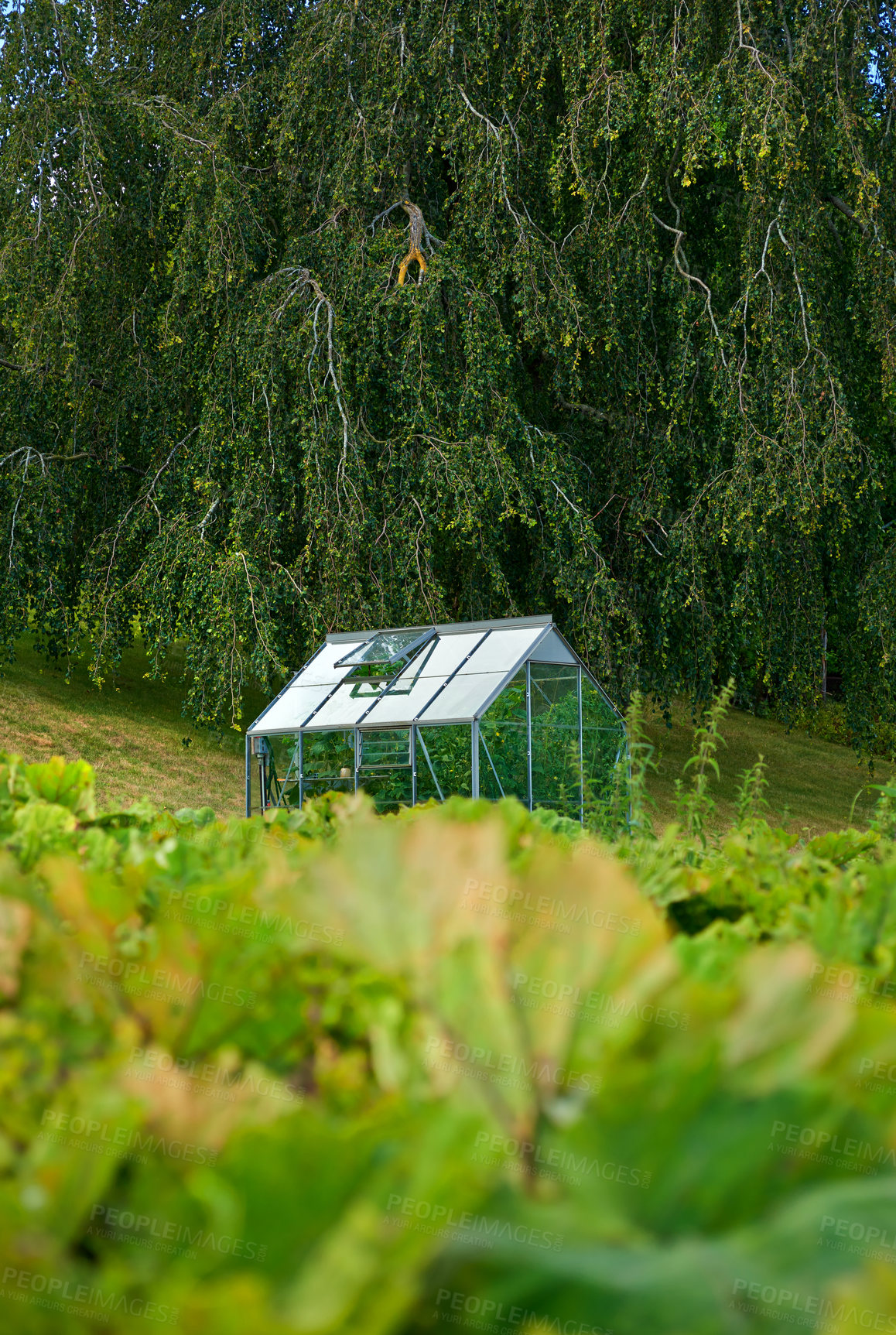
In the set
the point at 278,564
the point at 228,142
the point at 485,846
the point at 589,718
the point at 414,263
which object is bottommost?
the point at 589,718

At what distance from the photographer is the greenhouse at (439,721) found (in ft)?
27.2

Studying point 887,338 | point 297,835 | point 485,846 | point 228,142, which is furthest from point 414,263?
point 485,846

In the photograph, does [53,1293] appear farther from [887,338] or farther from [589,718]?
[887,338]

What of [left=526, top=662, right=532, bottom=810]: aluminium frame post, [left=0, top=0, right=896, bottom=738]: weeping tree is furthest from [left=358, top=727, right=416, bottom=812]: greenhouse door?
[left=0, top=0, right=896, bottom=738]: weeping tree

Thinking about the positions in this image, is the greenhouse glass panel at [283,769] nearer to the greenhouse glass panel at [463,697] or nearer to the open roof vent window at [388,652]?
the open roof vent window at [388,652]

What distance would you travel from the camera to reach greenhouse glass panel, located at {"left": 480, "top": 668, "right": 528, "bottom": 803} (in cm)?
820

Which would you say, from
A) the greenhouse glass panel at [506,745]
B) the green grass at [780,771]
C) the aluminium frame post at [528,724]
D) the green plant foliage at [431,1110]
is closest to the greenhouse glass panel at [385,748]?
the greenhouse glass panel at [506,745]

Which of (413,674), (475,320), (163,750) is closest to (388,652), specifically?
(413,674)

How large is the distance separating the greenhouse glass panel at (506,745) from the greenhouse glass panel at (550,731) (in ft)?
0.32

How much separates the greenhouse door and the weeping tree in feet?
4.17

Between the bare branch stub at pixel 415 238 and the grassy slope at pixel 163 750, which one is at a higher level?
the bare branch stub at pixel 415 238

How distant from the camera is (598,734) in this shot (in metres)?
9.30

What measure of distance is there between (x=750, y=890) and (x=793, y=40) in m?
10.7

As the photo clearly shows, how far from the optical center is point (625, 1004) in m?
0.65
